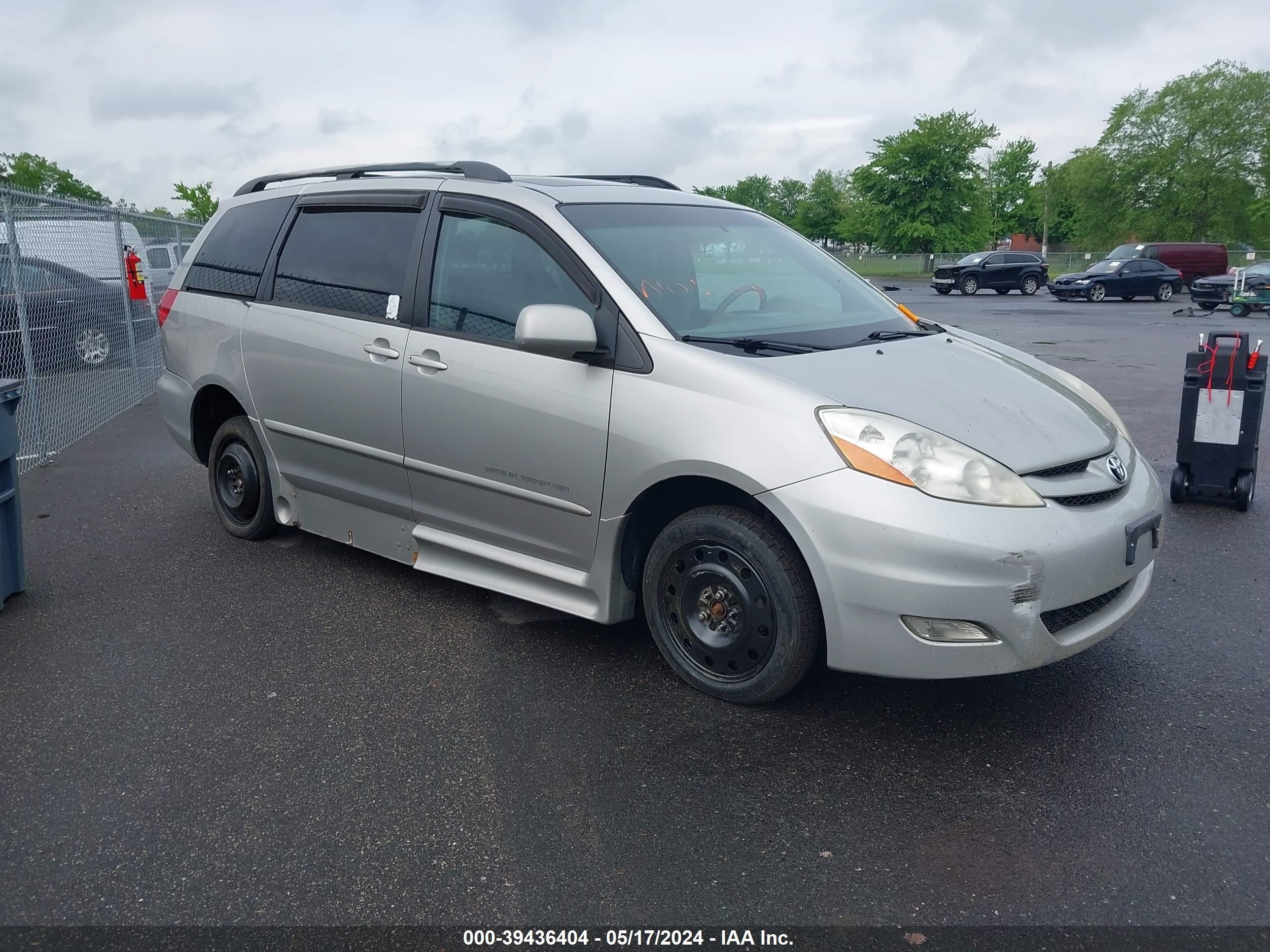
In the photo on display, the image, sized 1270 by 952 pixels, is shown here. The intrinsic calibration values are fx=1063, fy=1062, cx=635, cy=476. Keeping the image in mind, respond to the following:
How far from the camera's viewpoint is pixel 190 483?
7.39 m

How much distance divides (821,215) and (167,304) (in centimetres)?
9789

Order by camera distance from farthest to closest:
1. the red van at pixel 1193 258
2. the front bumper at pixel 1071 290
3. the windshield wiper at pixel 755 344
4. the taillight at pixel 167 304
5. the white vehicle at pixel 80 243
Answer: the red van at pixel 1193 258, the front bumper at pixel 1071 290, the white vehicle at pixel 80 243, the taillight at pixel 167 304, the windshield wiper at pixel 755 344

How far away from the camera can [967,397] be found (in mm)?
3670

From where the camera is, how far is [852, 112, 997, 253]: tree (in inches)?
2525

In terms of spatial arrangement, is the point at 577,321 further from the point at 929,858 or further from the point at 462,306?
the point at 929,858

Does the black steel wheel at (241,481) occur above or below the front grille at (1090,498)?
below

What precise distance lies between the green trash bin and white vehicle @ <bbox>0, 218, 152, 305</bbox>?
3.88 metres

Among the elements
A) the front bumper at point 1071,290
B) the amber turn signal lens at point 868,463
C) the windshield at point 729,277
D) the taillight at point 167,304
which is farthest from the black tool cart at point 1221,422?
the front bumper at point 1071,290

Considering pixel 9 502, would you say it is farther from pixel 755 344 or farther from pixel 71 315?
pixel 71 315

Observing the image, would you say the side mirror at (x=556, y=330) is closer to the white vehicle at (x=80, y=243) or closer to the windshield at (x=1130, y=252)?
the white vehicle at (x=80, y=243)

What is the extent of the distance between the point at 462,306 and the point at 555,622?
1.40 m

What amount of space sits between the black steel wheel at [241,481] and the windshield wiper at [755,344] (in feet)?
8.72

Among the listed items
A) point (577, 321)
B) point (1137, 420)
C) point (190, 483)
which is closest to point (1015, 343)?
point (1137, 420)

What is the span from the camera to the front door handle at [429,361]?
4324mm
